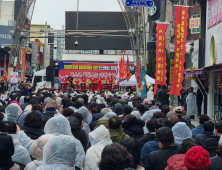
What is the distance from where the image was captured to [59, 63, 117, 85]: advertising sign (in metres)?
58.8

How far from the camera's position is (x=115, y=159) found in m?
4.36

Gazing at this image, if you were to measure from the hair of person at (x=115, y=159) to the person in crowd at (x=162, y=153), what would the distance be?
1.98 meters

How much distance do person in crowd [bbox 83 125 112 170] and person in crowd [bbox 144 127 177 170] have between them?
63cm

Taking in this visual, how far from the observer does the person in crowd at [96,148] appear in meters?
6.30

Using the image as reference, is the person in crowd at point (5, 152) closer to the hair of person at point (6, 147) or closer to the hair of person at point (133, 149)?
the hair of person at point (6, 147)

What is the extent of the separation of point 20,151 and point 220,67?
52.2ft

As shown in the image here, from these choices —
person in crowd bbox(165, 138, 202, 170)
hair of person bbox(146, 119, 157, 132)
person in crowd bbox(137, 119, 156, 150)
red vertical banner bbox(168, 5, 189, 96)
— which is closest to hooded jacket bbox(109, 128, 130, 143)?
person in crowd bbox(137, 119, 156, 150)

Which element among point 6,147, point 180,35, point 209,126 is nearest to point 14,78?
point 180,35

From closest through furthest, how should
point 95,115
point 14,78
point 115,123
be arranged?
point 115,123
point 95,115
point 14,78

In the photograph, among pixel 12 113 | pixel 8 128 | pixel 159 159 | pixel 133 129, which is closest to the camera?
pixel 159 159

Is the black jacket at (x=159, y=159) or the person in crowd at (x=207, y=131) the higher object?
the person in crowd at (x=207, y=131)

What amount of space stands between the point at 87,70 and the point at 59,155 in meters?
55.0

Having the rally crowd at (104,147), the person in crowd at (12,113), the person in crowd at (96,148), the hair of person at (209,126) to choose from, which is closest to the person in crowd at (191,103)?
the rally crowd at (104,147)

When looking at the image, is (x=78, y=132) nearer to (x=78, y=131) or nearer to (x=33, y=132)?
(x=78, y=131)
